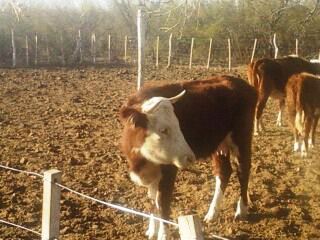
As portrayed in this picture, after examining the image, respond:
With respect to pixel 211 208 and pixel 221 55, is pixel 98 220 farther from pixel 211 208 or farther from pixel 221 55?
pixel 221 55

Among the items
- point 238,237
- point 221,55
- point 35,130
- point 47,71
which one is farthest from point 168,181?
point 221,55

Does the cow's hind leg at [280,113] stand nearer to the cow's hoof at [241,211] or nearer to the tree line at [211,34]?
the cow's hoof at [241,211]

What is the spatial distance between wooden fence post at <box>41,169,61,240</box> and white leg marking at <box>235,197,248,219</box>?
2.71 m

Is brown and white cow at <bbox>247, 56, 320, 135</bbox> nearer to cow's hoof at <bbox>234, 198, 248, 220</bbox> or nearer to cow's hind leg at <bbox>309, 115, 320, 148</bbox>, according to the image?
cow's hind leg at <bbox>309, 115, 320, 148</bbox>

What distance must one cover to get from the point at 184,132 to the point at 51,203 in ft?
6.84

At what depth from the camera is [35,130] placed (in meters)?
10.0

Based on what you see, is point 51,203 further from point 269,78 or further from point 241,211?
point 269,78

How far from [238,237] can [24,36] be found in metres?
28.7

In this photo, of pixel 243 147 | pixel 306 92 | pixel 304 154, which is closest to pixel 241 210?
pixel 243 147

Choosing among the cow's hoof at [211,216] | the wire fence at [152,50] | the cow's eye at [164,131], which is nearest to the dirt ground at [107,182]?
the cow's hoof at [211,216]

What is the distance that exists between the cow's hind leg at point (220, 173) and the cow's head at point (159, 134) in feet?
4.30

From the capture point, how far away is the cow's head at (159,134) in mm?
4844

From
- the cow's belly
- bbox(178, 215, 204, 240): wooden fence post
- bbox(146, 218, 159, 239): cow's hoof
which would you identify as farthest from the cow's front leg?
the cow's belly

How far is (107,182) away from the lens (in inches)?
275
